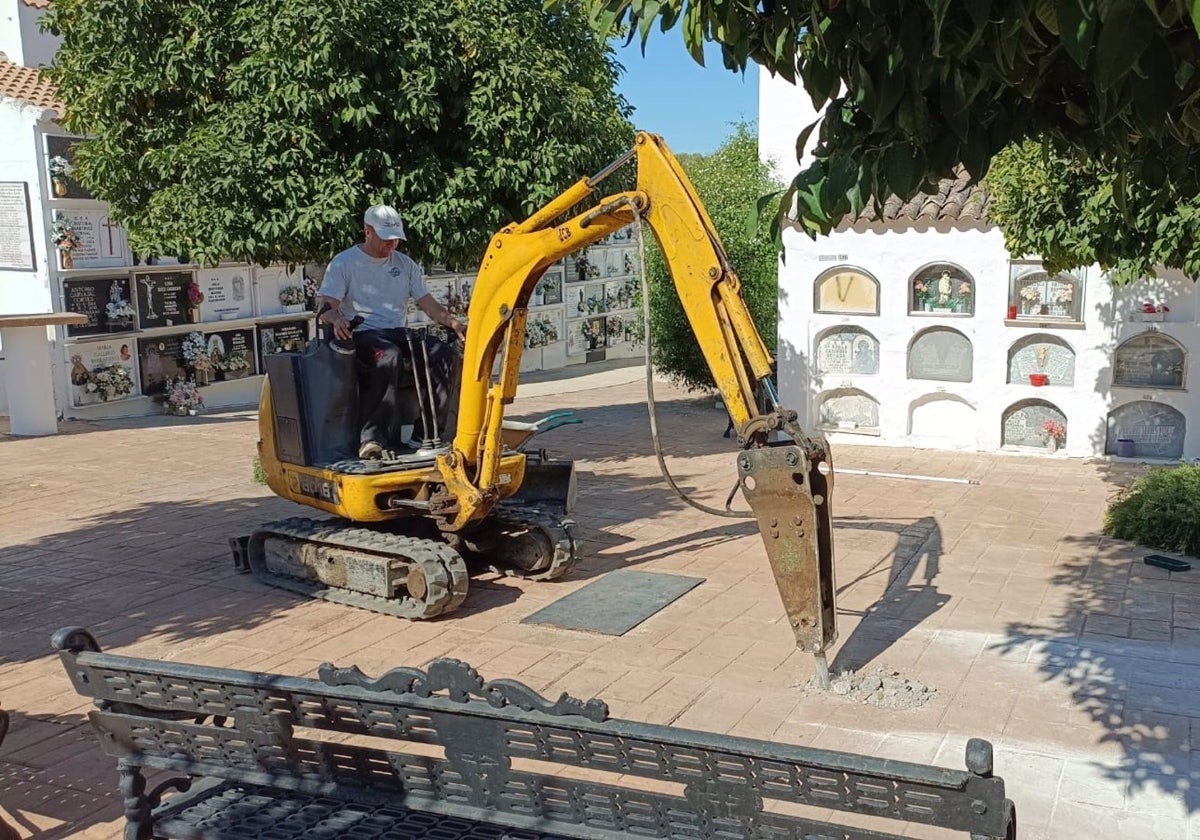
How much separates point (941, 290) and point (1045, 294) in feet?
3.63

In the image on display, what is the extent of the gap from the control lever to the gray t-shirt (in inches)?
5.3

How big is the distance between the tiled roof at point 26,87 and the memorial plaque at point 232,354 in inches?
151

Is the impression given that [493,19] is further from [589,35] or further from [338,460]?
[338,460]

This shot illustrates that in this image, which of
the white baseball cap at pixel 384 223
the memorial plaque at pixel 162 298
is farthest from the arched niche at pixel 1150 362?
the memorial plaque at pixel 162 298

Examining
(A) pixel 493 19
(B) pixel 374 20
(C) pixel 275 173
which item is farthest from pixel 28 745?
(A) pixel 493 19

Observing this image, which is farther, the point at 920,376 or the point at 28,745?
the point at 920,376

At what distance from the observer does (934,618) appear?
7.21 m

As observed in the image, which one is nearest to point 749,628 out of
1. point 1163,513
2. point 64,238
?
point 1163,513

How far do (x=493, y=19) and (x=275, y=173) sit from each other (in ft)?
8.47

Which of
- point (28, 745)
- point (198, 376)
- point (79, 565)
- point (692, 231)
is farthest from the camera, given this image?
point (198, 376)

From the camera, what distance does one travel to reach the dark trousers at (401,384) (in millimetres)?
8086

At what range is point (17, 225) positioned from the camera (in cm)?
1522

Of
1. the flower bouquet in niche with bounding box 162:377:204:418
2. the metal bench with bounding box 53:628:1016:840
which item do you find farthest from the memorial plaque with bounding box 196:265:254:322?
the metal bench with bounding box 53:628:1016:840

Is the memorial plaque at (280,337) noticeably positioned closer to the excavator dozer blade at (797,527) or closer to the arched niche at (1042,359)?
the arched niche at (1042,359)
